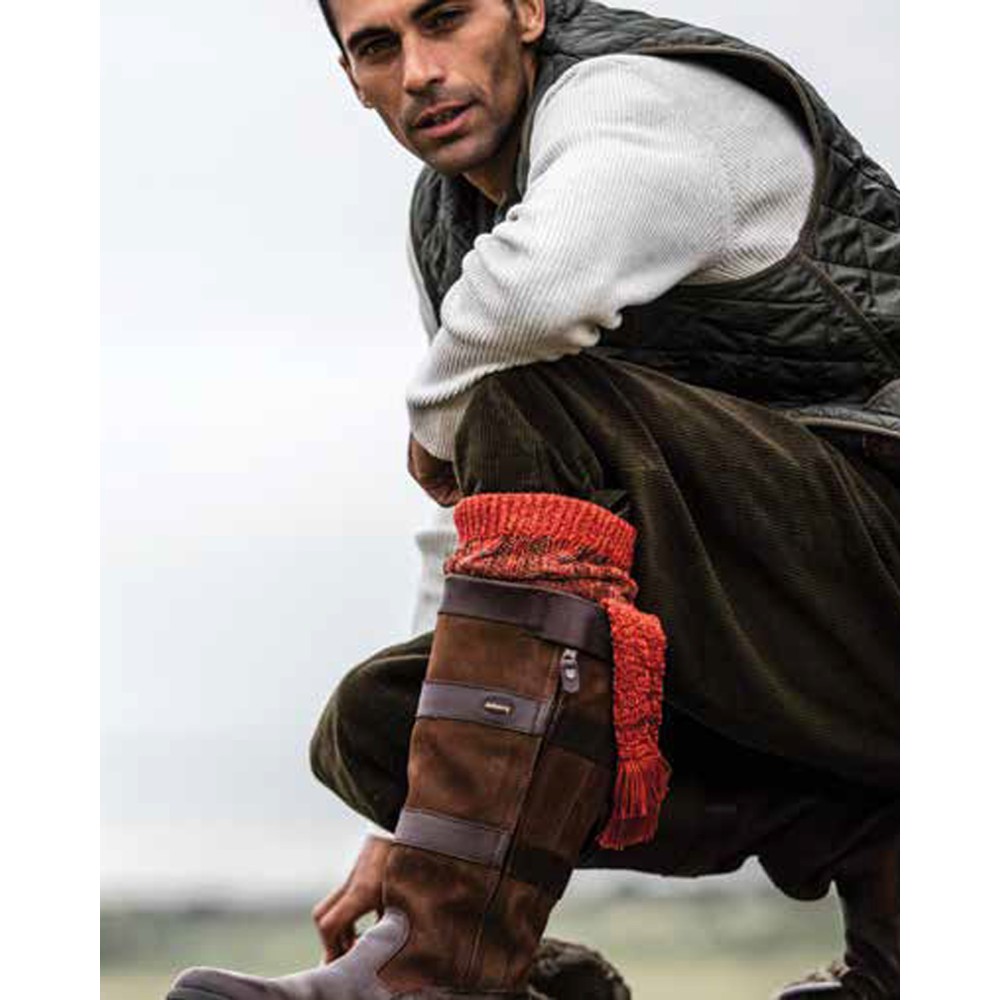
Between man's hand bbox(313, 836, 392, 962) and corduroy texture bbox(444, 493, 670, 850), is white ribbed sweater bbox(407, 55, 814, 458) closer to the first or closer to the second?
corduroy texture bbox(444, 493, 670, 850)

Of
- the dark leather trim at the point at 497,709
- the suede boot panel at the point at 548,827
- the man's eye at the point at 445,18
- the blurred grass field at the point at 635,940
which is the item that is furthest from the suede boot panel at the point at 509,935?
the man's eye at the point at 445,18

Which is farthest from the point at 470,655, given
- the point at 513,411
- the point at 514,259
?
the point at 514,259

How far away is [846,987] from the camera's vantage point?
171 centimetres

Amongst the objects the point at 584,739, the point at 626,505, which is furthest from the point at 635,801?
the point at 626,505

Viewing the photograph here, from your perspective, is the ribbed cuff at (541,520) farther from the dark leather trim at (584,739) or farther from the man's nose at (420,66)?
the man's nose at (420,66)

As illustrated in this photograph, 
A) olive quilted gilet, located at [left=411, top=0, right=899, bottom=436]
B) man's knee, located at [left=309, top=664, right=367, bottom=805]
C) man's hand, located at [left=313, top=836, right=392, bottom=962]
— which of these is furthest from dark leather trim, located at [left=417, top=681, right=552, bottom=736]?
man's hand, located at [left=313, top=836, right=392, bottom=962]

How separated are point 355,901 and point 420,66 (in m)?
0.73

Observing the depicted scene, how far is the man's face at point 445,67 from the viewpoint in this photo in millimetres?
1624

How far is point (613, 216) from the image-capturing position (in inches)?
56.4

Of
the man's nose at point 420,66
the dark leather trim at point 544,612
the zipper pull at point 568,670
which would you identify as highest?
the man's nose at point 420,66

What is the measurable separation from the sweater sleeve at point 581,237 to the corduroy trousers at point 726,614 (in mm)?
36

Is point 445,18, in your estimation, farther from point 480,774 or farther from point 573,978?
→ point 573,978

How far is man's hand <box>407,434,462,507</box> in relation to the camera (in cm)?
154
